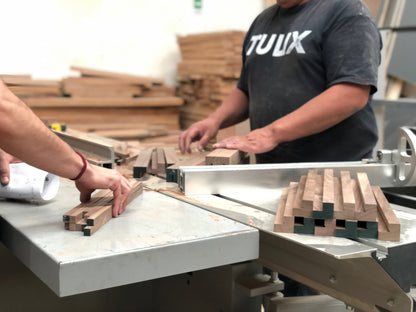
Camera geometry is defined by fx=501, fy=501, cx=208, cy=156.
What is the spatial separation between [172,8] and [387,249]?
4000mm

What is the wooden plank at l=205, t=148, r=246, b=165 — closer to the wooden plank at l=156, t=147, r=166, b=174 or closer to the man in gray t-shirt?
the man in gray t-shirt

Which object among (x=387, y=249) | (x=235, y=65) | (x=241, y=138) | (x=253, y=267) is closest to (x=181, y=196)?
(x=253, y=267)

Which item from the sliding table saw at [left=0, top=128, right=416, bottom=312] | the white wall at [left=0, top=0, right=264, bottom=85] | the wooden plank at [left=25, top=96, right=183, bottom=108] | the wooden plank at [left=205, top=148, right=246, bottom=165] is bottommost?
the sliding table saw at [left=0, top=128, right=416, bottom=312]

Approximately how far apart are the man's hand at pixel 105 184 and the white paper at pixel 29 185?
149 millimetres

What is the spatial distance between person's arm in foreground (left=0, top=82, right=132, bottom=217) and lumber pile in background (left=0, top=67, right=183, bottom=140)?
2.86 m

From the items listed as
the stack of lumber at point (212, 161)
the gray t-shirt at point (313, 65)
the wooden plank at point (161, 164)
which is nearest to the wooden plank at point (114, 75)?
the gray t-shirt at point (313, 65)

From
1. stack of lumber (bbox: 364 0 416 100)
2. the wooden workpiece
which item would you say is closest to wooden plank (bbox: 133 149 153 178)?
the wooden workpiece

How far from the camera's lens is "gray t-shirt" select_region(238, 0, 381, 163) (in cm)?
188

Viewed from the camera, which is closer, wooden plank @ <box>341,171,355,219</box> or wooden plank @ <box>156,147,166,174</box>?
wooden plank @ <box>341,171,355,219</box>

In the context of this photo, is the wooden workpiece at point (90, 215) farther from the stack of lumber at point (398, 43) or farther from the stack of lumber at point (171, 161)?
the stack of lumber at point (398, 43)

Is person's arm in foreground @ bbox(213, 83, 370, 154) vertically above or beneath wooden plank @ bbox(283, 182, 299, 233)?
above

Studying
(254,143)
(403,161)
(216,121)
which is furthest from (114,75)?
(403,161)

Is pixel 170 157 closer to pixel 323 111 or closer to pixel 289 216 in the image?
pixel 323 111

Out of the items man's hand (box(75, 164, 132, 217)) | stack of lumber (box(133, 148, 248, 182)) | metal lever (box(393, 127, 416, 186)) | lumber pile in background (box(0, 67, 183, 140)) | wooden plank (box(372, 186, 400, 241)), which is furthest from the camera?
lumber pile in background (box(0, 67, 183, 140))
